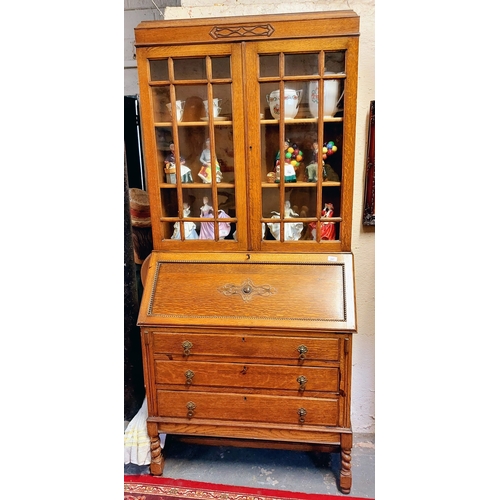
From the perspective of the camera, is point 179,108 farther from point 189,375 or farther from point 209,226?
point 189,375

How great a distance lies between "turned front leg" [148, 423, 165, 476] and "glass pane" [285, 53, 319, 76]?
61.9 inches

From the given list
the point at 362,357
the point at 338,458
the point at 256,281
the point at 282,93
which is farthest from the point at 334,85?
the point at 338,458

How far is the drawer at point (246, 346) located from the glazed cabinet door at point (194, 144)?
0.38 m

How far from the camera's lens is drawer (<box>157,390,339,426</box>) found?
1.42 m

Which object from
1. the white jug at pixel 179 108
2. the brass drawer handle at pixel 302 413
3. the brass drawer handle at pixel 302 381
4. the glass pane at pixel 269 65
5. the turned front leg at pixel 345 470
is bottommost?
the turned front leg at pixel 345 470

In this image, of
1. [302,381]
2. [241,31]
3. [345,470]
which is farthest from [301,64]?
[345,470]

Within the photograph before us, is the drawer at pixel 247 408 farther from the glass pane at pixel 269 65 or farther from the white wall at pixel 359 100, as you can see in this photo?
the glass pane at pixel 269 65

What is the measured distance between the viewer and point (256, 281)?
1.45m

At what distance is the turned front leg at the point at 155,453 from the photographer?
59.9 inches

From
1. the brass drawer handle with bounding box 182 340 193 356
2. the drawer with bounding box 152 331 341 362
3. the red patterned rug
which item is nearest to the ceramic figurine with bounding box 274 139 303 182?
the drawer with bounding box 152 331 341 362

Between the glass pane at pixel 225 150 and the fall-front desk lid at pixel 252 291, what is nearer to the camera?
the fall-front desk lid at pixel 252 291

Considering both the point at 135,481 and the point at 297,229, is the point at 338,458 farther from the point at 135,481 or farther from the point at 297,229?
the point at 297,229

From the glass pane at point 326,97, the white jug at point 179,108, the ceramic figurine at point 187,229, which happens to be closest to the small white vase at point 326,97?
the glass pane at point 326,97

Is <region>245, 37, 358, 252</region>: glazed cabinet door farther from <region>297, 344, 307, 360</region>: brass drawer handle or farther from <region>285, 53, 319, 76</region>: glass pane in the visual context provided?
<region>297, 344, 307, 360</region>: brass drawer handle
